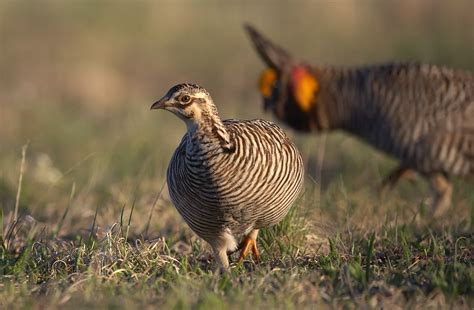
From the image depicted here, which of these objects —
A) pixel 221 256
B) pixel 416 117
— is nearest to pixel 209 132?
pixel 221 256

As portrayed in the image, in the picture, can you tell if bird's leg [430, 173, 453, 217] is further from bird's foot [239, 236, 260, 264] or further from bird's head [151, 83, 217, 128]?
bird's head [151, 83, 217, 128]

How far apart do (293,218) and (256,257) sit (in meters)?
0.40

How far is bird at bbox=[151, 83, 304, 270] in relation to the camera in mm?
4102

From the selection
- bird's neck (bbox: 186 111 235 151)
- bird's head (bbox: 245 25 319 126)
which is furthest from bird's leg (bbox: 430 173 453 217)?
bird's neck (bbox: 186 111 235 151)

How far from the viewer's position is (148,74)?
14477mm

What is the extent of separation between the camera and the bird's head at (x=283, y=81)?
8.22 meters

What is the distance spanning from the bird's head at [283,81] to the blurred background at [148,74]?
1.79 ft

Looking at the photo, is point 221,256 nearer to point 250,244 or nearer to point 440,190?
point 250,244

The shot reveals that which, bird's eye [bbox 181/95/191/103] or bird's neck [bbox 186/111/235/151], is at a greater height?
bird's eye [bbox 181/95/191/103]

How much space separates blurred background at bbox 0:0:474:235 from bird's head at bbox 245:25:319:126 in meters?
0.55

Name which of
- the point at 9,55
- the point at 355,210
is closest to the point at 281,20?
the point at 9,55

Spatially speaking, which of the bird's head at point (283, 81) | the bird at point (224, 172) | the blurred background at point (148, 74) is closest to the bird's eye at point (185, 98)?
the bird at point (224, 172)

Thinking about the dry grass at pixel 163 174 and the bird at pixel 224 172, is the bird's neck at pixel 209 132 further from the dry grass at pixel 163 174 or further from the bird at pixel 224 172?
the dry grass at pixel 163 174

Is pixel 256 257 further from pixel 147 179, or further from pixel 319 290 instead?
pixel 147 179
